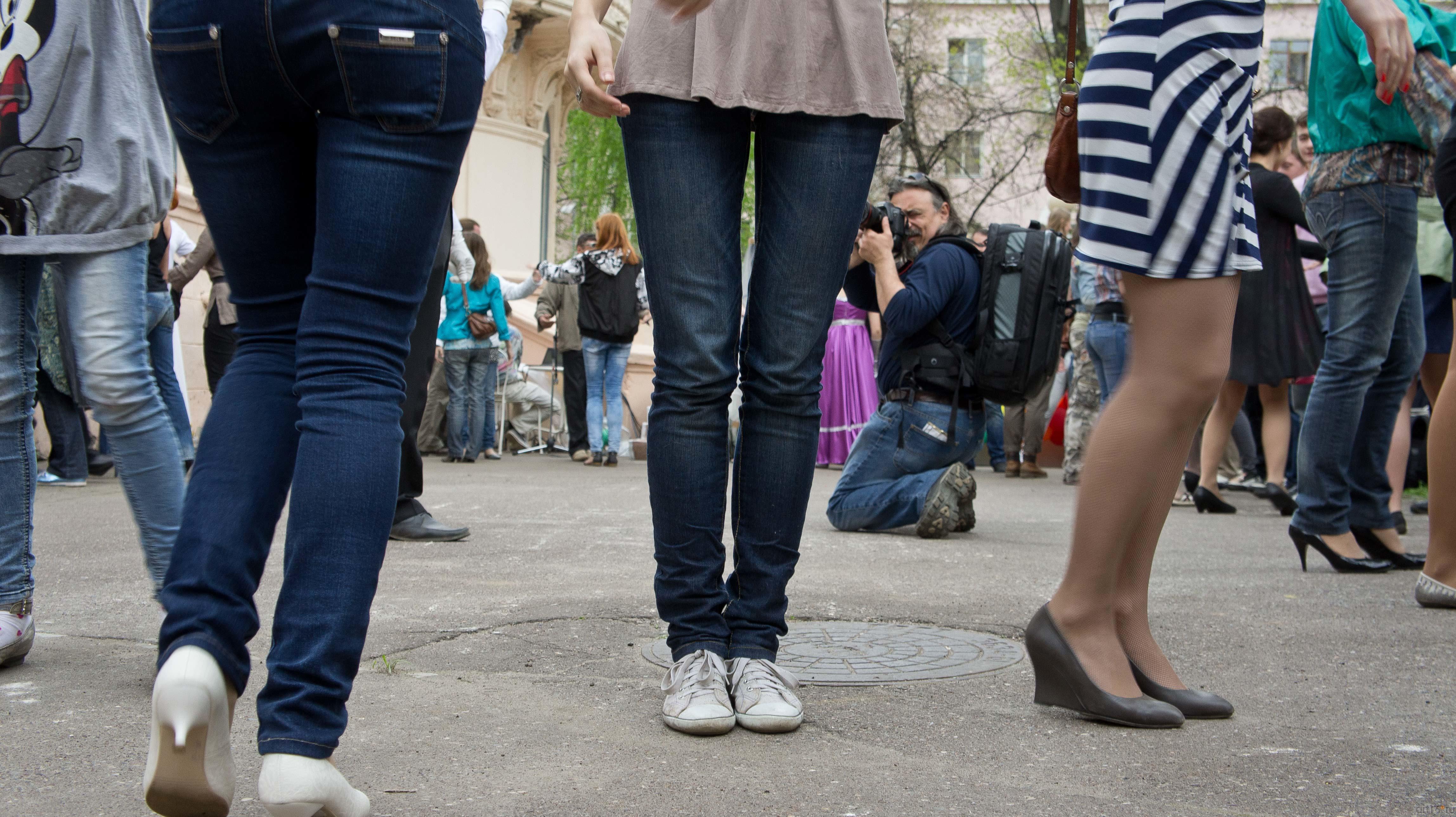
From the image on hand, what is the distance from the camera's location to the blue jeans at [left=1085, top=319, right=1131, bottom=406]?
765 centimetres

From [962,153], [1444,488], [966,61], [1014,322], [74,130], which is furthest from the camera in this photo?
[966,61]

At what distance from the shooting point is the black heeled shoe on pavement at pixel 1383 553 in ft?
14.7

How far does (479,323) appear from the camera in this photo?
37.1 ft

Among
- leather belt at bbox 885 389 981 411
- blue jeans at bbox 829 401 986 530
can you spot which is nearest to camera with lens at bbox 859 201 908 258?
leather belt at bbox 885 389 981 411

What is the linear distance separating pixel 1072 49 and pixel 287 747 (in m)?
2.08

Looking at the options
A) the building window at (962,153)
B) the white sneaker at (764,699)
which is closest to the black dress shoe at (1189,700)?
the white sneaker at (764,699)

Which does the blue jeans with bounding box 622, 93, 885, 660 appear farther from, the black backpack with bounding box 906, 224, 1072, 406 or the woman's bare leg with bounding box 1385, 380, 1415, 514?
the woman's bare leg with bounding box 1385, 380, 1415, 514

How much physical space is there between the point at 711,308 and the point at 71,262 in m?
1.42

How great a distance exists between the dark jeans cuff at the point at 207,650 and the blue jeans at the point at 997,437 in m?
9.31

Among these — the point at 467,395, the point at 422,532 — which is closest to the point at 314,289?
the point at 422,532

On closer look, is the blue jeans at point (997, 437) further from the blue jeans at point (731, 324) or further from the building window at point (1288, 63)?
the building window at point (1288, 63)

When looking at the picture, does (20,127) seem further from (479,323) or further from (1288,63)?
(1288,63)

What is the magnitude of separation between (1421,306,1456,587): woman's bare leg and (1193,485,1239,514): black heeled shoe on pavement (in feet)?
11.6

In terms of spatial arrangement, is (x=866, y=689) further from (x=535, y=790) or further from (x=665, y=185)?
(x=665, y=185)
